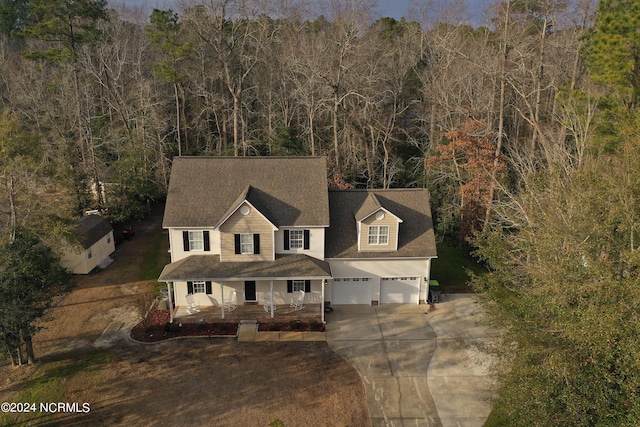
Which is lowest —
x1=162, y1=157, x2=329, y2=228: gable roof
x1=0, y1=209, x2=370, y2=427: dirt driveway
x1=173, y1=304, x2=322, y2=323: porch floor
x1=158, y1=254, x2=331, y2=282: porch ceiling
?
x1=0, y1=209, x2=370, y2=427: dirt driveway

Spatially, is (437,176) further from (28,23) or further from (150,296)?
(28,23)

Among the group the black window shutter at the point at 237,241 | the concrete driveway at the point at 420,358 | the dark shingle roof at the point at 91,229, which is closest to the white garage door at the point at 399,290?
the concrete driveway at the point at 420,358

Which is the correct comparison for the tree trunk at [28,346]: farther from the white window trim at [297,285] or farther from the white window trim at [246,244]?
the white window trim at [297,285]

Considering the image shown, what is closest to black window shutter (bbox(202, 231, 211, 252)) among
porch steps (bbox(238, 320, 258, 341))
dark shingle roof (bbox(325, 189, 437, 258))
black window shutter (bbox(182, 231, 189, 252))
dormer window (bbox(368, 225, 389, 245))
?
black window shutter (bbox(182, 231, 189, 252))

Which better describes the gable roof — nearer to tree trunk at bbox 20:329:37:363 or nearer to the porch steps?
the porch steps

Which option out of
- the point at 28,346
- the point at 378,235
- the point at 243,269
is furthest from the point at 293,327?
the point at 28,346
